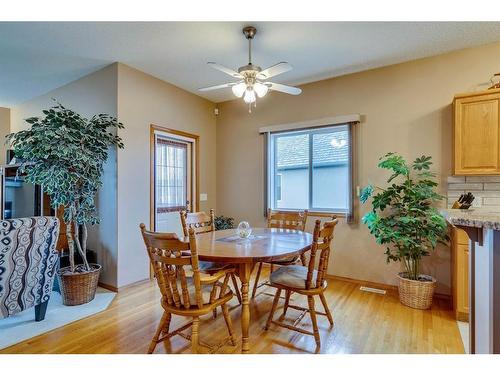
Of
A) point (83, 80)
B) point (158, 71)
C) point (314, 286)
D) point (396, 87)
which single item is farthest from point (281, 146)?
point (83, 80)

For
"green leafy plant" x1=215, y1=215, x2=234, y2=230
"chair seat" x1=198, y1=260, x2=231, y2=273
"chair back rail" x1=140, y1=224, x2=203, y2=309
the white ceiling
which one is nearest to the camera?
"chair back rail" x1=140, y1=224, x2=203, y2=309

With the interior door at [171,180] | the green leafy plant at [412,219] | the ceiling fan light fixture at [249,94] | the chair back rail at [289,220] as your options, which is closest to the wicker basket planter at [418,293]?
the green leafy plant at [412,219]

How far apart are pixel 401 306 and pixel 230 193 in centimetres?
285

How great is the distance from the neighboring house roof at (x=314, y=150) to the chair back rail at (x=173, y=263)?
264cm

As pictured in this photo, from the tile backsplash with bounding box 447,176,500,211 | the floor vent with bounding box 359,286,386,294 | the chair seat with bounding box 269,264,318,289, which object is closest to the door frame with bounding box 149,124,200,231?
the chair seat with bounding box 269,264,318,289

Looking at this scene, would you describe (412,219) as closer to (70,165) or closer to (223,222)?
(223,222)

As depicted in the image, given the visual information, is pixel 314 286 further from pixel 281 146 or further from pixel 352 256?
pixel 281 146

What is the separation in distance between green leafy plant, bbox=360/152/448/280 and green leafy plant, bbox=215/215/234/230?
6.98 ft

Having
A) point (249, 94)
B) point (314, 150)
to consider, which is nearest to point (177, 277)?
point (249, 94)

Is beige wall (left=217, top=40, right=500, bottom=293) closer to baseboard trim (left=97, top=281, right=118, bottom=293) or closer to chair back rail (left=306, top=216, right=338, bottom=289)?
chair back rail (left=306, top=216, right=338, bottom=289)

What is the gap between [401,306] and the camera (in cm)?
279

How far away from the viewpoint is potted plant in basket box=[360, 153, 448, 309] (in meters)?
2.71

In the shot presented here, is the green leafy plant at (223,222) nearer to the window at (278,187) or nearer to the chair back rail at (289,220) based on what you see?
the window at (278,187)
